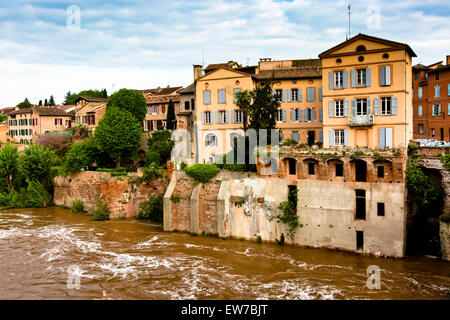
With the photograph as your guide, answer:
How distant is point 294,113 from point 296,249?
1533cm

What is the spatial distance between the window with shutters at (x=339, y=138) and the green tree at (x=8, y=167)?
35040mm

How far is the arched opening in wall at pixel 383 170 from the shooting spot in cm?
2502

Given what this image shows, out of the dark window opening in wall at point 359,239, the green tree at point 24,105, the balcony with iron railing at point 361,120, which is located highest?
the green tree at point 24,105

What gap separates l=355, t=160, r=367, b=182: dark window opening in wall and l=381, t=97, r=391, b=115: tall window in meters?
6.25

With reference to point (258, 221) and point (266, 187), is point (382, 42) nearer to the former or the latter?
point (266, 187)

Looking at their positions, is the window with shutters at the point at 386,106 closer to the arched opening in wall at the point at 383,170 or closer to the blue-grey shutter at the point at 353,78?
the blue-grey shutter at the point at 353,78

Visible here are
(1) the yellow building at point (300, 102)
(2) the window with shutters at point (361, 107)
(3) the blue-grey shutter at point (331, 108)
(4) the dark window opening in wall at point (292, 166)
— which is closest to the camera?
(4) the dark window opening in wall at point (292, 166)

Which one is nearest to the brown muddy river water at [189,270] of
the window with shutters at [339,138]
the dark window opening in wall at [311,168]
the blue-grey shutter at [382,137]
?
the dark window opening in wall at [311,168]

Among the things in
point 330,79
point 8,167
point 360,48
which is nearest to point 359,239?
point 330,79

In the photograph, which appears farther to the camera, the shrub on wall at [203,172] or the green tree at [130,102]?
the green tree at [130,102]

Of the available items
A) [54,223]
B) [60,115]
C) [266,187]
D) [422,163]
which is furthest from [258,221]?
[60,115]

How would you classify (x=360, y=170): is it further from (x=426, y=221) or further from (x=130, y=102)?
(x=130, y=102)

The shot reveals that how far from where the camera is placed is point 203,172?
102 feet

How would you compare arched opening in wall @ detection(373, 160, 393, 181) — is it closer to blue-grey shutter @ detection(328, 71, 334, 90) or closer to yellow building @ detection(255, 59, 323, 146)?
blue-grey shutter @ detection(328, 71, 334, 90)
